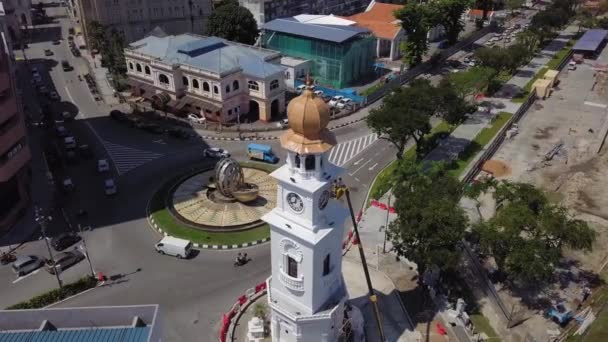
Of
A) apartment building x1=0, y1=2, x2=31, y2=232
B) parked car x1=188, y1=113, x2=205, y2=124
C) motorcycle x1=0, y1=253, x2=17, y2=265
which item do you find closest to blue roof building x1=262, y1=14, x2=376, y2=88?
parked car x1=188, y1=113, x2=205, y2=124

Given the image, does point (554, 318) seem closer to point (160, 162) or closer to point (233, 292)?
point (233, 292)

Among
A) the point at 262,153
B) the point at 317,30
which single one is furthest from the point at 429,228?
the point at 317,30

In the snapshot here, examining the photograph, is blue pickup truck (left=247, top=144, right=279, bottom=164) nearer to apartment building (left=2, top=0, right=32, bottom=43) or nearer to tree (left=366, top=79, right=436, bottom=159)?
tree (left=366, top=79, right=436, bottom=159)

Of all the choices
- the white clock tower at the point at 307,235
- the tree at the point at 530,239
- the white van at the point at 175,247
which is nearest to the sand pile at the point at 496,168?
the tree at the point at 530,239

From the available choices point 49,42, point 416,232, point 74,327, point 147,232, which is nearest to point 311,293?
point 416,232

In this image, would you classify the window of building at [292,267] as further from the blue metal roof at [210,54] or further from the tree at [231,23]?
A: the tree at [231,23]
